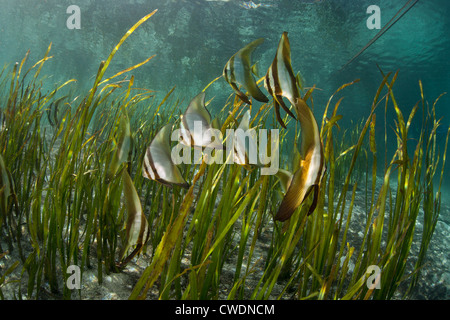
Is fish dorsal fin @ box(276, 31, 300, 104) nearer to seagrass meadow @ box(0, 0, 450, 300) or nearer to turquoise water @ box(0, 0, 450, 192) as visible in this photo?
seagrass meadow @ box(0, 0, 450, 300)

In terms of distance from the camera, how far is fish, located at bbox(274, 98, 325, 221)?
21.6 inches

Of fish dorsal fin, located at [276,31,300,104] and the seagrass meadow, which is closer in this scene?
fish dorsal fin, located at [276,31,300,104]

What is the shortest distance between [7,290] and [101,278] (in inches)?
20.3

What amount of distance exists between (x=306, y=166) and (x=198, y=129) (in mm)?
457

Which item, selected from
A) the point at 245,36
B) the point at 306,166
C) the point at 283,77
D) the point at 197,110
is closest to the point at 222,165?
the point at 197,110

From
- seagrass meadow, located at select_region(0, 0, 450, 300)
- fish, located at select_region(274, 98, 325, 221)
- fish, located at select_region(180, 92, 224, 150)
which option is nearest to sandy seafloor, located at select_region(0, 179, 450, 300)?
seagrass meadow, located at select_region(0, 0, 450, 300)

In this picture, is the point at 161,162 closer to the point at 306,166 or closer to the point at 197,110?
the point at 197,110

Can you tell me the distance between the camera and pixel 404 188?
1.71 metres

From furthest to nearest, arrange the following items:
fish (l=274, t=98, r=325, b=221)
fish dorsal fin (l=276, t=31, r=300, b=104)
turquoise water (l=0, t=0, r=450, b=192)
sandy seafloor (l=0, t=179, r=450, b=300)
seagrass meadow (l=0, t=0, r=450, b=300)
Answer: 1. turquoise water (l=0, t=0, r=450, b=192)
2. sandy seafloor (l=0, t=179, r=450, b=300)
3. seagrass meadow (l=0, t=0, r=450, b=300)
4. fish dorsal fin (l=276, t=31, r=300, b=104)
5. fish (l=274, t=98, r=325, b=221)

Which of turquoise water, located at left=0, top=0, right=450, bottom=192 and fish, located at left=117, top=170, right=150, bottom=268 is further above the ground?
turquoise water, located at left=0, top=0, right=450, bottom=192

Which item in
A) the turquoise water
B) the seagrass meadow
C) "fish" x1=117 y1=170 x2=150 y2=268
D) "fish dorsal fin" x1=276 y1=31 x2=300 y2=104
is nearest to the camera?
"fish dorsal fin" x1=276 y1=31 x2=300 y2=104

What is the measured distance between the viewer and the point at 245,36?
17094mm
